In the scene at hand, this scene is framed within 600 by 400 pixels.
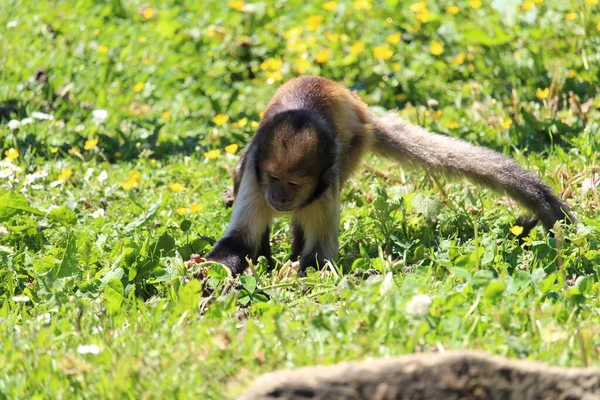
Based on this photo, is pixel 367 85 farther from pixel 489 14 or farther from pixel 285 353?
pixel 285 353

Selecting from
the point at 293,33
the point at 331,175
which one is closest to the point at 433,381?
the point at 331,175

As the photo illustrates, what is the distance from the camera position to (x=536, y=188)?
5.83 m

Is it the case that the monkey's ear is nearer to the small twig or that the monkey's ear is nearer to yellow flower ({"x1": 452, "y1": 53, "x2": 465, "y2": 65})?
the small twig

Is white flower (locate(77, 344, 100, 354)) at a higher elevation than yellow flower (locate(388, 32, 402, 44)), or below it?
higher

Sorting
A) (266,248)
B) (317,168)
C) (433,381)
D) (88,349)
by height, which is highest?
(433,381)

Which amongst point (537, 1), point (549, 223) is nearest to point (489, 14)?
point (537, 1)

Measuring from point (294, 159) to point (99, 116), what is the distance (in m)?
2.60

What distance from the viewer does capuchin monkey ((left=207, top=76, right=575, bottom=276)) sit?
564cm

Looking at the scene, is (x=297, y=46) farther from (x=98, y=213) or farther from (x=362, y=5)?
(x=98, y=213)

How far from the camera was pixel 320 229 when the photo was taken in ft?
19.0

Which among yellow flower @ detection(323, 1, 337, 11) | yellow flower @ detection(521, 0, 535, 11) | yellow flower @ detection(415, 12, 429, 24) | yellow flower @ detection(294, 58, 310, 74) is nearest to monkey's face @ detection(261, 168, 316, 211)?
yellow flower @ detection(294, 58, 310, 74)

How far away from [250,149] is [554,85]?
3153 mm

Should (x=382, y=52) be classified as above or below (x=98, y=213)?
above

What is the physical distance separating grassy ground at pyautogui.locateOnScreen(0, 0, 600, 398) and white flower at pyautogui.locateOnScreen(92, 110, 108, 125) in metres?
0.05
